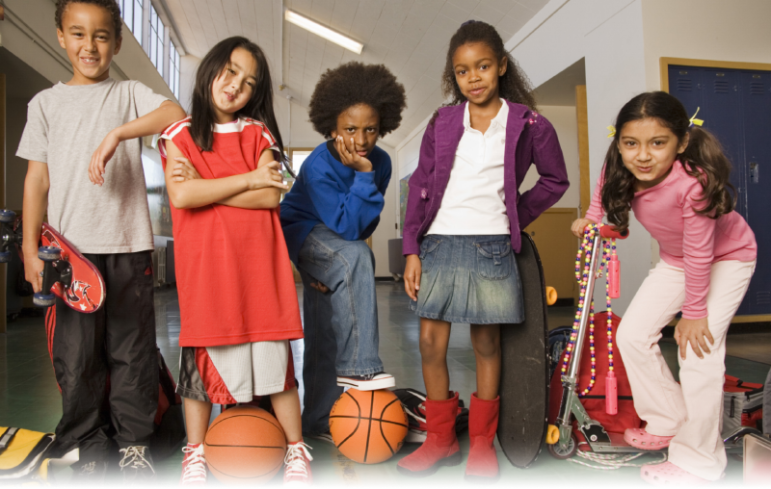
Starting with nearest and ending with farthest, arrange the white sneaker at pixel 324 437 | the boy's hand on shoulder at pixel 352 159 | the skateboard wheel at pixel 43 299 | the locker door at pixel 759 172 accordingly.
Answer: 1. the skateboard wheel at pixel 43 299
2. the boy's hand on shoulder at pixel 352 159
3. the white sneaker at pixel 324 437
4. the locker door at pixel 759 172

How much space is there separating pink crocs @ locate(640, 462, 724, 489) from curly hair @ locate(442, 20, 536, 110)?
49.6 inches

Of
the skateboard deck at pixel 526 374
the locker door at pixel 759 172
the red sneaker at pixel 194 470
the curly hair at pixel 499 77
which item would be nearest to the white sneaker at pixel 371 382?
the skateboard deck at pixel 526 374

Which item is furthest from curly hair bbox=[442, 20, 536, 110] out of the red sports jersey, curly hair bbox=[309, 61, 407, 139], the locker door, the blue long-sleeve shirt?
the locker door

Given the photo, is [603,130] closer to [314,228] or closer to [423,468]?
[314,228]

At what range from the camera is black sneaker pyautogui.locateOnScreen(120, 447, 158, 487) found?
1.55 meters

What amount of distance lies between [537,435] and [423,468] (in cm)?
38

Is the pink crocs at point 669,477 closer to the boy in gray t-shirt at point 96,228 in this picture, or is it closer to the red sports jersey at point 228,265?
the red sports jersey at point 228,265

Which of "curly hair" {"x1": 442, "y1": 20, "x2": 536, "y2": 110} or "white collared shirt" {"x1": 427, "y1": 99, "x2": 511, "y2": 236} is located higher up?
"curly hair" {"x1": 442, "y1": 20, "x2": 536, "y2": 110}

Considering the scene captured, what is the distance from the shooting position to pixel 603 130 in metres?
4.77

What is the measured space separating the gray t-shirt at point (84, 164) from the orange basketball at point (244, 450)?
67 cm

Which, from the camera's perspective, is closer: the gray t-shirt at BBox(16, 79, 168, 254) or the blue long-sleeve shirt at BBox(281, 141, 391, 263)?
the gray t-shirt at BBox(16, 79, 168, 254)

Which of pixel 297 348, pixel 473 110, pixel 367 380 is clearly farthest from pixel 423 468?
pixel 297 348

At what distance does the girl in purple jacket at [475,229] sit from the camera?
1.68 metres

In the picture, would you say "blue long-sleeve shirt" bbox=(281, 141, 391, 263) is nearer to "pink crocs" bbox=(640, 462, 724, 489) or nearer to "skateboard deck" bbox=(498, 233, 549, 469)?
"skateboard deck" bbox=(498, 233, 549, 469)
